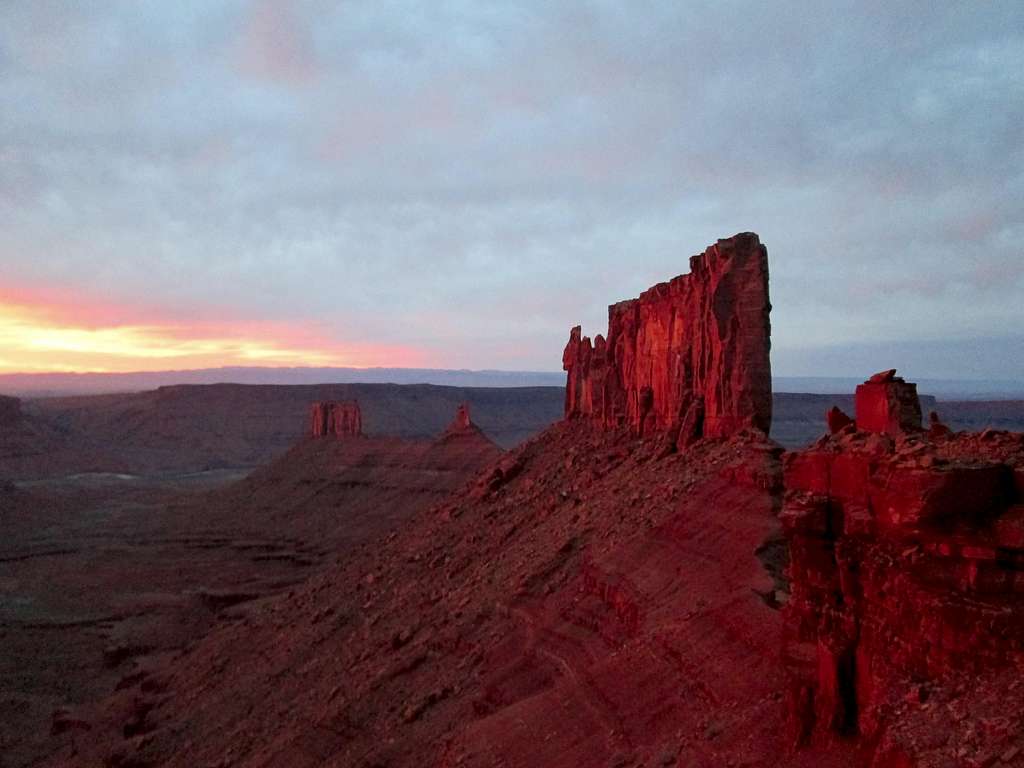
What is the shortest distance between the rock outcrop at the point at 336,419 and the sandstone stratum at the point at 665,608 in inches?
1571

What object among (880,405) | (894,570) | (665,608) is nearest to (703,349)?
(665,608)

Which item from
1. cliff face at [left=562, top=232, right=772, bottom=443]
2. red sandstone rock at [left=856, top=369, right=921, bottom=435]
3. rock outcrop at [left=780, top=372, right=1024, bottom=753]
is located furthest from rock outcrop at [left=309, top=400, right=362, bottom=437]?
rock outcrop at [left=780, top=372, right=1024, bottom=753]

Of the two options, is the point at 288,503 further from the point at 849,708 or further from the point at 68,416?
the point at 68,416

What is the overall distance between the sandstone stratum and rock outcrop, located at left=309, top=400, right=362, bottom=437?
39906 mm

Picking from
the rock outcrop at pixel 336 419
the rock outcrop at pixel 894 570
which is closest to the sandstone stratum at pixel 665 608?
the rock outcrop at pixel 894 570

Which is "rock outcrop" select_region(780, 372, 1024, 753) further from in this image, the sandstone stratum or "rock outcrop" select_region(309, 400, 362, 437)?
"rock outcrop" select_region(309, 400, 362, 437)

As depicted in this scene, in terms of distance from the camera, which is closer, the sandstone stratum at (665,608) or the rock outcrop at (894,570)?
the rock outcrop at (894,570)

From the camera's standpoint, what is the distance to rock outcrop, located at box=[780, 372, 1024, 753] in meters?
Answer: 7.61

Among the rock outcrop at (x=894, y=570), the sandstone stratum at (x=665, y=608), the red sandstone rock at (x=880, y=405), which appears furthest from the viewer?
the red sandstone rock at (x=880, y=405)

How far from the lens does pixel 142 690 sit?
101 feet

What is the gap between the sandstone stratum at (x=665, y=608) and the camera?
7945mm

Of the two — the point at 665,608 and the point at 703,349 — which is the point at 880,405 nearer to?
the point at 665,608

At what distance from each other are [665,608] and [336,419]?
7024 centimetres

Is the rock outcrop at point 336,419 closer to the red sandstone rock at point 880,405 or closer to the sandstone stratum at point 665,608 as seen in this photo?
the sandstone stratum at point 665,608
